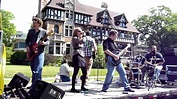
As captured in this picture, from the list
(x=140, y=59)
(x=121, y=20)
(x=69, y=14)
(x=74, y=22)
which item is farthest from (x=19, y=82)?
(x=121, y=20)

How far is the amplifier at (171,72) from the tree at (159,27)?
53785mm

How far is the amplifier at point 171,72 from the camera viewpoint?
29.0 feet

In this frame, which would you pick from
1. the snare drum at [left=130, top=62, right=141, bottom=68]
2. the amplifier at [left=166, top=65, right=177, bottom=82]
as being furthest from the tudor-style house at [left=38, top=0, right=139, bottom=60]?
the snare drum at [left=130, top=62, right=141, bottom=68]

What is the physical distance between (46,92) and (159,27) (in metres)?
63.5

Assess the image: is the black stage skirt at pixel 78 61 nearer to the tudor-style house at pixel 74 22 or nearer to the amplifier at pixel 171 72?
the amplifier at pixel 171 72

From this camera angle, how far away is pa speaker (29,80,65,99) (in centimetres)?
387

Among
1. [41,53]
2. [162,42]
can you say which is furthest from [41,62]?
[162,42]

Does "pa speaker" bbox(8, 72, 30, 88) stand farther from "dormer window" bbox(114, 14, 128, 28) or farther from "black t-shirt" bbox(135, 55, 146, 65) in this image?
"dormer window" bbox(114, 14, 128, 28)

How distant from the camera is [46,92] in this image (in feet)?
12.7

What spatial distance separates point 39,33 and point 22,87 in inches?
56.9

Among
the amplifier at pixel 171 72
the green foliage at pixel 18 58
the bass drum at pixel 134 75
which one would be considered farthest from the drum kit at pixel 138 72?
the green foliage at pixel 18 58

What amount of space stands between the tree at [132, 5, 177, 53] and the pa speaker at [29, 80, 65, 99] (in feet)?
196

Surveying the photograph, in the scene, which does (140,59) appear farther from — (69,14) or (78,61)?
(69,14)

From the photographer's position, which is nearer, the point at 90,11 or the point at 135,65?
the point at 135,65
